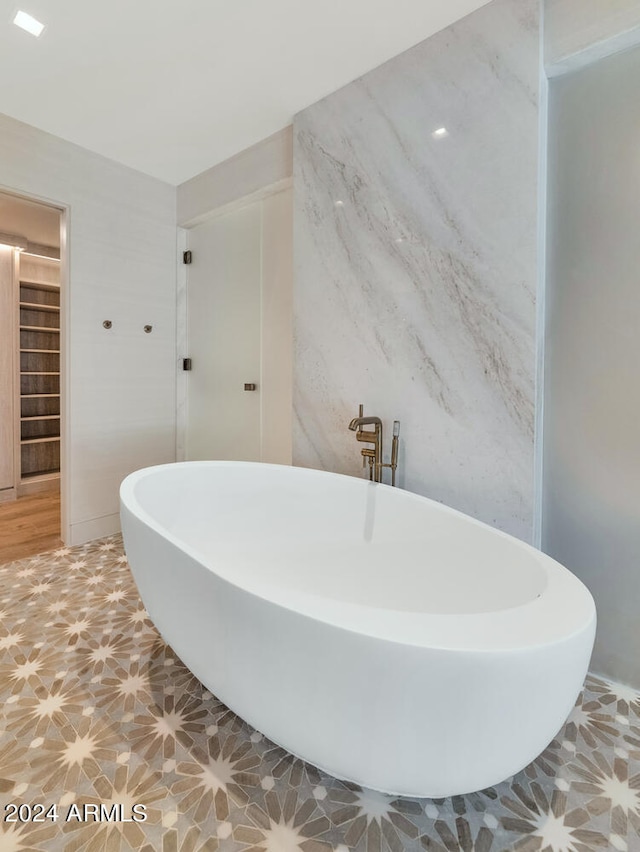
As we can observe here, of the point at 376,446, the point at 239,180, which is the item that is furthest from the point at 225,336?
the point at 376,446

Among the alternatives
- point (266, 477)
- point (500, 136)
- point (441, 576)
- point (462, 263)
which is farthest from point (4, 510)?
point (500, 136)

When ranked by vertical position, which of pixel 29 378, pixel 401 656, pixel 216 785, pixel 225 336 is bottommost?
pixel 216 785

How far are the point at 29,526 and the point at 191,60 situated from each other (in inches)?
109

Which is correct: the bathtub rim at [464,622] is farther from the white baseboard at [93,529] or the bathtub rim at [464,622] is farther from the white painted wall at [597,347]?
the white baseboard at [93,529]

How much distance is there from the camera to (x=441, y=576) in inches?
51.4

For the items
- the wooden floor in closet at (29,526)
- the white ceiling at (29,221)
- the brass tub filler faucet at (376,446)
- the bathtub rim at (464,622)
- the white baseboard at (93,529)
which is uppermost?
the white ceiling at (29,221)

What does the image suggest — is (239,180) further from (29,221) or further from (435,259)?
(29,221)

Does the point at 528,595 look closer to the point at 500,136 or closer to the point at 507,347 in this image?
the point at 507,347

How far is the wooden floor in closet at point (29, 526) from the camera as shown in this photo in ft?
8.00

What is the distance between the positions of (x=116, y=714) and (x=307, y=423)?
1312mm

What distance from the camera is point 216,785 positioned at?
1002mm

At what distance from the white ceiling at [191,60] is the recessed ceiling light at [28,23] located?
0.07ft

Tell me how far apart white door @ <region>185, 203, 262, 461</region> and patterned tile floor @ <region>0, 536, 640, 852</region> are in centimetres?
144

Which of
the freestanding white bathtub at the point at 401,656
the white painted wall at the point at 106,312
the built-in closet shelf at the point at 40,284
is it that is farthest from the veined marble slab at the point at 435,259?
the built-in closet shelf at the point at 40,284
